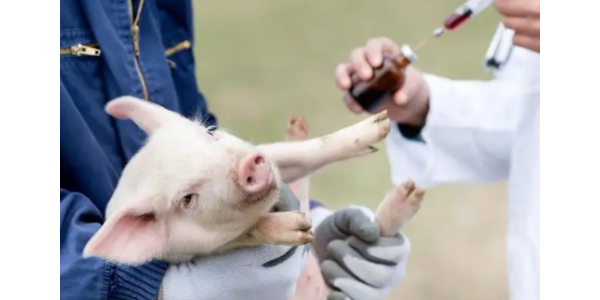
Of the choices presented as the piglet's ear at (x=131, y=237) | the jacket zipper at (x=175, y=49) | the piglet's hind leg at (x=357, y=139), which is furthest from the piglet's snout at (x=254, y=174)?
the jacket zipper at (x=175, y=49)

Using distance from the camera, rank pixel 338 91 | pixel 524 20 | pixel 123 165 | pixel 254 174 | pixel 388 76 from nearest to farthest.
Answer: pixel 254 174, pixel 123 165, pixel 524 20, pixel 388 76, pixel 338 91

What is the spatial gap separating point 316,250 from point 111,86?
376 millimetres

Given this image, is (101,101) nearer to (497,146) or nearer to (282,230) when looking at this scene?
(282,230)

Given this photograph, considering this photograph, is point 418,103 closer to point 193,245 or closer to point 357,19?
point 193,245

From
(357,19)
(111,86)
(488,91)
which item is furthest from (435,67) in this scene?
(111,86)

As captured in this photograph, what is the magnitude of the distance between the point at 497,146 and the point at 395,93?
219mm

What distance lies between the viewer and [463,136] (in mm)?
1229

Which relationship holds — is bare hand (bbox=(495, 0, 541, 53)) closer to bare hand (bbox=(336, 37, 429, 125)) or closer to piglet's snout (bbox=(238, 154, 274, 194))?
bare hand (bbox=(336, 37, 429, 125))

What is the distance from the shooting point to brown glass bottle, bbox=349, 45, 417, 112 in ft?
3.67

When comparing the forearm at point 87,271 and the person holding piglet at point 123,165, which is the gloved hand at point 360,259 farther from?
the forearm at point 87,271

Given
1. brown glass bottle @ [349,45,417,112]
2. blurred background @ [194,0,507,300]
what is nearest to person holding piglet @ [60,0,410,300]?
brown glass bottle @ [349,45,417,112]

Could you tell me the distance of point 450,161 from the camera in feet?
4.16

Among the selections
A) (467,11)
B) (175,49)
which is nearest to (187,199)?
(175,49)

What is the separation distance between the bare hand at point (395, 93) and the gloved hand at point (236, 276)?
0.40m
